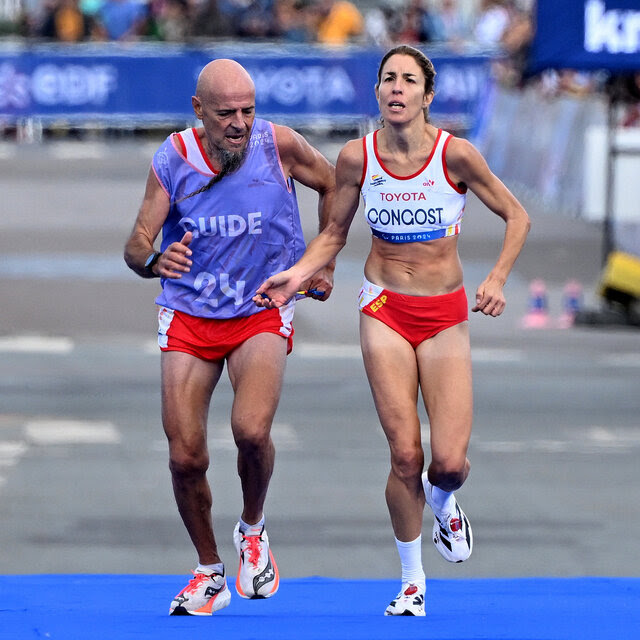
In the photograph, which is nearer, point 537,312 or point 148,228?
point 148,228

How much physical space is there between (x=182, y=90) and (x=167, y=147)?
2140cm

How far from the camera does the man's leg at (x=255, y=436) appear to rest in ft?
23.1

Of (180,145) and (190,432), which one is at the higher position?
(180,145)

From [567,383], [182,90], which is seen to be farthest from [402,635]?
[182,90]

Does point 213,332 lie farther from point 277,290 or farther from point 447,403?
point 447,403

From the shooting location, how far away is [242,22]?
30312mm

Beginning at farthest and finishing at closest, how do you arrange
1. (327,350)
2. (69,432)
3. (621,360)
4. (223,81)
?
(327,350), (621,360), (69,432), (223,81)

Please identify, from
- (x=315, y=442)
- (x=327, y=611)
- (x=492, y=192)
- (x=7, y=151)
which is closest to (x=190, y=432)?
(x=327, y=611)

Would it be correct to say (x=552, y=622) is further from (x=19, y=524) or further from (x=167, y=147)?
(x=19, y=524)

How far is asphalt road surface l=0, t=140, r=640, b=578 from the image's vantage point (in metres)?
9.23

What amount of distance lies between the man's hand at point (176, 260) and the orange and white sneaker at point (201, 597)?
1287 mm

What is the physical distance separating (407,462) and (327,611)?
2.40 ft

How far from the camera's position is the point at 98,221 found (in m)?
24.9

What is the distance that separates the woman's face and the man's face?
1.74 ft
